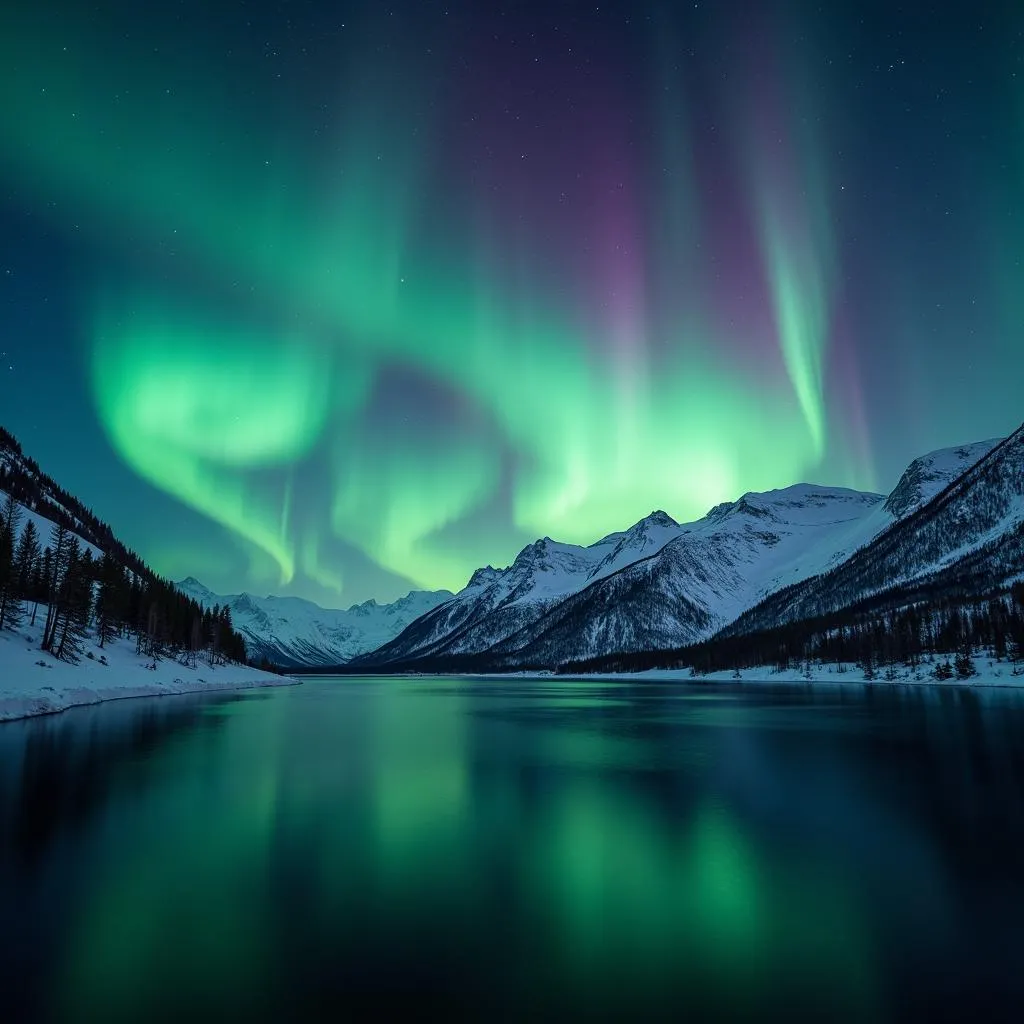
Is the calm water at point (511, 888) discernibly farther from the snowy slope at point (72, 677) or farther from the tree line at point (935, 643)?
the tree line at point (935, 643)

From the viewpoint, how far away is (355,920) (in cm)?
1249

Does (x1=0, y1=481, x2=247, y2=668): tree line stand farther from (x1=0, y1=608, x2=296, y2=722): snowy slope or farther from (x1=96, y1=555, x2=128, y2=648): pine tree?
(x1=0, y1=608, x2=296, y2=722): snowy slope

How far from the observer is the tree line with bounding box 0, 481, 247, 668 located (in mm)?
69000

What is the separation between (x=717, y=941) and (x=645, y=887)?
128 inches

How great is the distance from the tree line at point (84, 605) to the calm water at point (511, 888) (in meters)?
47.9

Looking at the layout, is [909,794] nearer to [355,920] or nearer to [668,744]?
[668,744]

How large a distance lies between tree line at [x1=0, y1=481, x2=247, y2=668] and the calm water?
4787cm

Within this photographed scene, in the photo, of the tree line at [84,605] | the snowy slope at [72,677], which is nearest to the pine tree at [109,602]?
the tree line at [84,605]


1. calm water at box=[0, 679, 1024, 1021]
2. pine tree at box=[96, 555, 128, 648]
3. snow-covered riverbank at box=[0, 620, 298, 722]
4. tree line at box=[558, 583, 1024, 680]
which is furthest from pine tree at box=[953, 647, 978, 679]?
pine tree at box=[96, 555, 128, 648]

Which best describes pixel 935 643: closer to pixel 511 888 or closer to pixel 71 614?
pixel 511 888

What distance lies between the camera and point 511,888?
14492 millimetres

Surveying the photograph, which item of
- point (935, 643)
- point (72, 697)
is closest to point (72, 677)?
point (72, 697)

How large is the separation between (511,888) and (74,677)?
67.5m

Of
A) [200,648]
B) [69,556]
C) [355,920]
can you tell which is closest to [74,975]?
[355,920]
